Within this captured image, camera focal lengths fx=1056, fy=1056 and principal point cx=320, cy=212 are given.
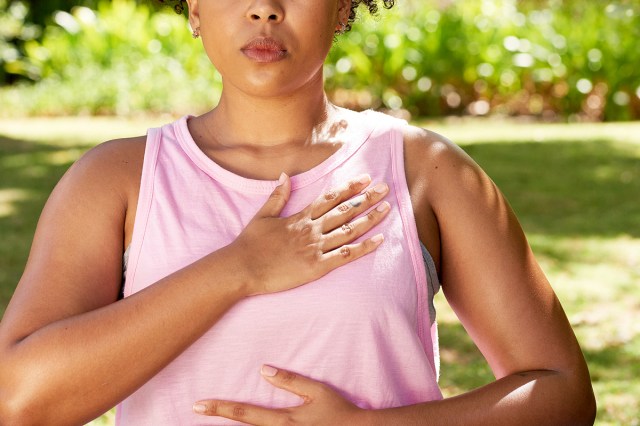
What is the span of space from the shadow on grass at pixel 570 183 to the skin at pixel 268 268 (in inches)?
187

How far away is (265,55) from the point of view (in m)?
2.04

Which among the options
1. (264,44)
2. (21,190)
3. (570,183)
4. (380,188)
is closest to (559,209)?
(570,183)

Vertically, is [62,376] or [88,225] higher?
[88,225]

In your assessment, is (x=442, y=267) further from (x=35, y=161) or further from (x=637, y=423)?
(x=35, y=161)

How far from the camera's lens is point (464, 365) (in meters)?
4.62

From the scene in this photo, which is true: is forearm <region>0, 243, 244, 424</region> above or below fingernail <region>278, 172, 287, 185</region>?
below

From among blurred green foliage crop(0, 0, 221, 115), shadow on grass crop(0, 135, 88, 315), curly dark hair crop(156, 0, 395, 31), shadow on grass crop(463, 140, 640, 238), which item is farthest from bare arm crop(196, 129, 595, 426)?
blurred green foliage crop(0, 0, 221, 115)

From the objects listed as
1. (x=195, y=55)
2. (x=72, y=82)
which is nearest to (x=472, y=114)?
(x=195, y=55)

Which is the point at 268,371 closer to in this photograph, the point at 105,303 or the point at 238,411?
the point at 238,411

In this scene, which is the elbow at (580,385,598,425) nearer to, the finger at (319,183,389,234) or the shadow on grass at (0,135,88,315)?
the finger at (319,183,389,234)

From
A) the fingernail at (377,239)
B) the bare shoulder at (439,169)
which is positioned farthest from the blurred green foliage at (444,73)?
the fingernail at (377,239)

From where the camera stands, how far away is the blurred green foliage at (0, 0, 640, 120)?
1181 cm

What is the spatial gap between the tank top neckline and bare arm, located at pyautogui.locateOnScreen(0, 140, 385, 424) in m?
0.09

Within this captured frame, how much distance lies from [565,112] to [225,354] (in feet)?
34.3
